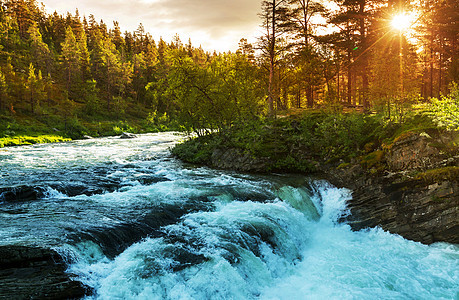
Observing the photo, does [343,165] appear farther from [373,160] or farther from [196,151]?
[196,151]

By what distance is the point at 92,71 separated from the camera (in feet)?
279

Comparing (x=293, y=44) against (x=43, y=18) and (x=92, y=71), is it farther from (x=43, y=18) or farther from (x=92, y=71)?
(x=43, y=18)

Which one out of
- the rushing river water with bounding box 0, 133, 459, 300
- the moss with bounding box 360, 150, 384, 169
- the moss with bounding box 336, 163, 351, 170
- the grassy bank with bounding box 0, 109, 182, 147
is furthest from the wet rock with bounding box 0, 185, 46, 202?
the grassy bank with bounding box 0, 109, 182, 147

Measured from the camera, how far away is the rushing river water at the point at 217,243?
7.15 m

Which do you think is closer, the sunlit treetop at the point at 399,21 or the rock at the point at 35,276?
the rock at the point at 35,276

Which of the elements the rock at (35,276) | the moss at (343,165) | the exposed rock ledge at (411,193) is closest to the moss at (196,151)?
the moss at (343,165)

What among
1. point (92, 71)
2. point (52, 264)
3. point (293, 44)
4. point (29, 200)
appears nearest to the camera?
point (52, 264)

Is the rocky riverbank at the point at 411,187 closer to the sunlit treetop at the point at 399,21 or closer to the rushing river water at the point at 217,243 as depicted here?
the rushing river water at the point at 217,243

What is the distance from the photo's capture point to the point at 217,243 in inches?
340

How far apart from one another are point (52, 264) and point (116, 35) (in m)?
124

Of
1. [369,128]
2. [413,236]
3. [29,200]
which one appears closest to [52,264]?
[29,200]

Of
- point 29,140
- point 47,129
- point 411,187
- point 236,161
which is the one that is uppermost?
point 47,129

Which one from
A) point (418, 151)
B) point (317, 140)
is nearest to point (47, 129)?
point (317, 140)

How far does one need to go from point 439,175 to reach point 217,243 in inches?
380
